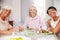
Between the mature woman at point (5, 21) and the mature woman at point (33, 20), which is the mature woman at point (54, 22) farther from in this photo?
the mature woman at point (5, 21)

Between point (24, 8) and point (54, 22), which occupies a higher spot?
point (24, 8)

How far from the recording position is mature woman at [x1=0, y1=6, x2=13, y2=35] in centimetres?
92

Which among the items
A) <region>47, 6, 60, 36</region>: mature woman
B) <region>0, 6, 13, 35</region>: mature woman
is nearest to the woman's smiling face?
<region>47, 6, 60, 36</region>: mature woman

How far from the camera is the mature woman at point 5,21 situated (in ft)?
3.03

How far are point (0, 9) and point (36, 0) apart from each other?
269 mm

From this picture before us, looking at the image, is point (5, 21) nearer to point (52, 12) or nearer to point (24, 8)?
point (24, 8)

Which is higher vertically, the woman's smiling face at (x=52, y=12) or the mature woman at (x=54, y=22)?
the woman's smiling face at (x=52, y=12)

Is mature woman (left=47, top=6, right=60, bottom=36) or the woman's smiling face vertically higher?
the woman's smiling face

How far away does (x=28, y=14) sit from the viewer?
0.95m

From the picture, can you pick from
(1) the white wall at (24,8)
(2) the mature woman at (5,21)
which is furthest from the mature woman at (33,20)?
(2) the mature woman at (5,21)

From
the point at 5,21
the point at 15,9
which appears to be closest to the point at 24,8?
the point at 15,9

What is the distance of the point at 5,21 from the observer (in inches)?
36.5

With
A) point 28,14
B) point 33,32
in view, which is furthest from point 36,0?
point 33,32

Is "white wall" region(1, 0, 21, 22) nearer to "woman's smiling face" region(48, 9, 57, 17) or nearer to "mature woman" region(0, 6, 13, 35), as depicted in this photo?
"mature woman" region(0, 6, 13, 35)
